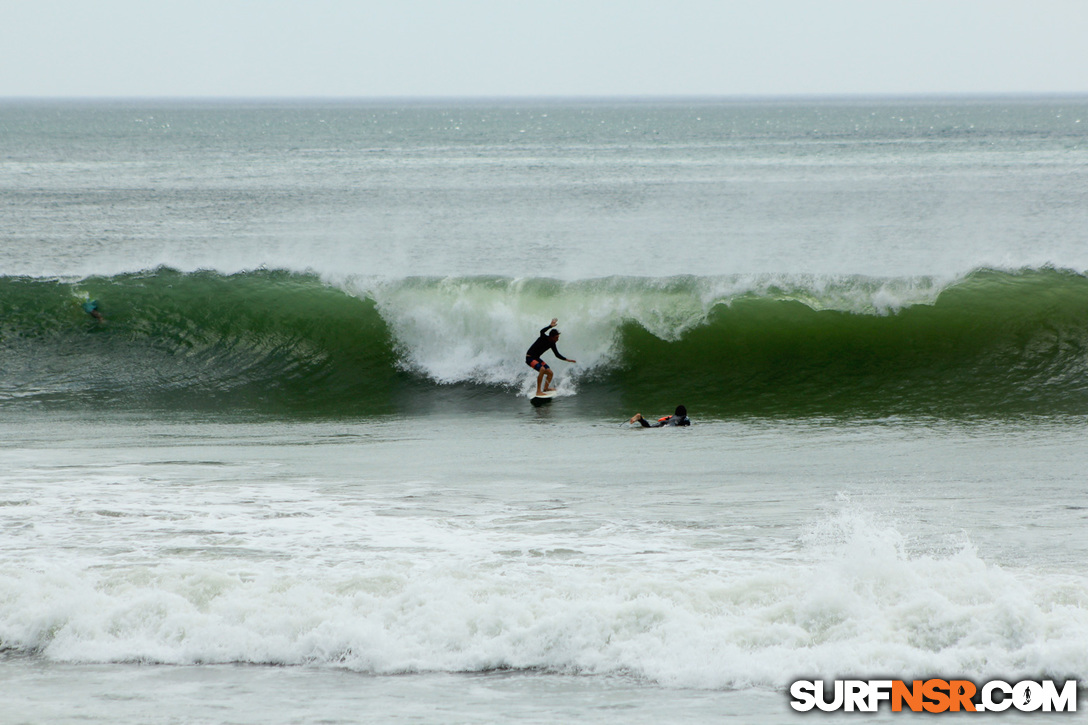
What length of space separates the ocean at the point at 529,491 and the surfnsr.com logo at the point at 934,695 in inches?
3.5

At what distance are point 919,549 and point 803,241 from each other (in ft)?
86.2

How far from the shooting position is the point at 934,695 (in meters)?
5.18

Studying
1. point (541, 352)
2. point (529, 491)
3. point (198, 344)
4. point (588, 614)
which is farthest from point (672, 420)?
point (198, 344)

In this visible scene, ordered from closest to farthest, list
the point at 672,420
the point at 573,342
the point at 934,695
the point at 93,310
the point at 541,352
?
the point at 934,695 → the point at 672,420 → the point at 541,352 → the point at 573,342 → the point at 93,310

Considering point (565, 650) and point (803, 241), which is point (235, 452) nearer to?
point (565, 650)

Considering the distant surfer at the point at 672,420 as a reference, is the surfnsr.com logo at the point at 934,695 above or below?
below

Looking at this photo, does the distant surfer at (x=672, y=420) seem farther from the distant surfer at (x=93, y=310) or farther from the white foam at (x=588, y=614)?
the distant surfer at (x=93, y=310)

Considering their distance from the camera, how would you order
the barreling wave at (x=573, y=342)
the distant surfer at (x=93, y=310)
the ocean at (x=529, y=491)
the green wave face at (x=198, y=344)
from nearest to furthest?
the ocean at (x=529, y=491) → the barreling wave at (x=573, y=342) → the green wave face at (x=198, y=344) → the distant surfer at (x=93, y=310)

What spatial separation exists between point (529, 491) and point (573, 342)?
6.89m

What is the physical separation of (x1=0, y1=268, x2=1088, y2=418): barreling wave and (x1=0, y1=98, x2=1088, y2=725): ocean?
0.21ft

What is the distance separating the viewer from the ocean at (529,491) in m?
5.55

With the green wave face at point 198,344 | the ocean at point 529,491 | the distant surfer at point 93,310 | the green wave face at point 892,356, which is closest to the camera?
the ocean at point 529,491

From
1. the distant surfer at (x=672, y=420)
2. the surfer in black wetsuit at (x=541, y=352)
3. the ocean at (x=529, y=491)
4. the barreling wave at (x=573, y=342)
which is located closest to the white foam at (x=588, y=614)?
the ocean at (x=529, y=491)

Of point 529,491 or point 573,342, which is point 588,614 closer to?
point 529,491
